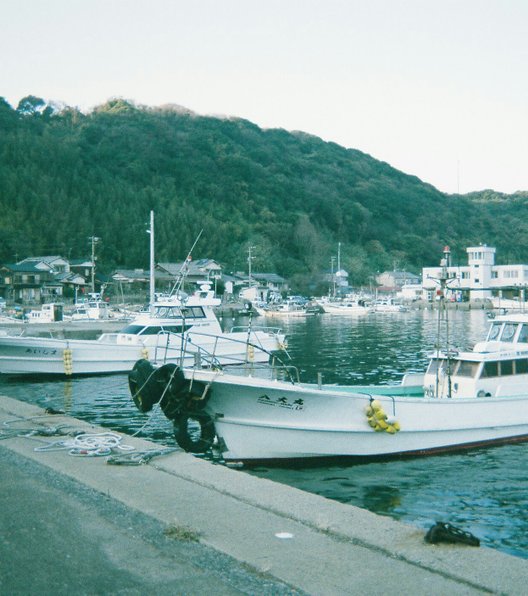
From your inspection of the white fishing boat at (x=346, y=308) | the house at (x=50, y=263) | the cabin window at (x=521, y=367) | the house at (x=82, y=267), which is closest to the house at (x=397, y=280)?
the white fishing boat at (x=346, y=308)

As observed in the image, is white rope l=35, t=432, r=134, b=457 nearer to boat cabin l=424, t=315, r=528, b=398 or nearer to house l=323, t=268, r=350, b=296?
boat cabin l=424, t=315, r=528, b=398

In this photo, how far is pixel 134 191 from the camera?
136 metres

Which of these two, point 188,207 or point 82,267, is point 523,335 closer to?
point 82,267

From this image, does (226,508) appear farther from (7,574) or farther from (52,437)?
(52,437)

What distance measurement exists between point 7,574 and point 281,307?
8120 centimetres

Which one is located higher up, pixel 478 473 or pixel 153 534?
pixel 153 534

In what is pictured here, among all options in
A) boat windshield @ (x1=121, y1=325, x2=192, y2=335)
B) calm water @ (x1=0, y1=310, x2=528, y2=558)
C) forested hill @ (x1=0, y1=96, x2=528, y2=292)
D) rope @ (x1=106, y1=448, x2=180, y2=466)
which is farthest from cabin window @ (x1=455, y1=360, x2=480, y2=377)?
forested hill @ (x1=0, y1=96, x2=528, y2=292)

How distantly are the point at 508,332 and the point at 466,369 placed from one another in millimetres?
1980

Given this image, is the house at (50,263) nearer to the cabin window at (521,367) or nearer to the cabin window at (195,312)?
the cabin window at (195,312)

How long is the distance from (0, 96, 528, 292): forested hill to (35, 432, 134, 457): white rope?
281ft

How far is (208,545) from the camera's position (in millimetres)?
5883

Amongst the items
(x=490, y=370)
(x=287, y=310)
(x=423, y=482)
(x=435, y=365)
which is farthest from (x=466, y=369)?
(x=287, y=310)

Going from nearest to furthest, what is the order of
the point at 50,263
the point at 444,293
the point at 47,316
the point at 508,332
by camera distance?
1. the point at 444,293
2. the point at 508,332
3. the point at 47,316
4. the point at 50,263

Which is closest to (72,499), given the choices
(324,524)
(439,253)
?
(324,524)
